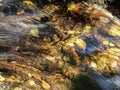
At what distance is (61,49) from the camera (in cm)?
436

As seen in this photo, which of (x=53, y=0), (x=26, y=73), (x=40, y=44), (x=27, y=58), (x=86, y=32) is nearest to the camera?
(x=26, y=73)

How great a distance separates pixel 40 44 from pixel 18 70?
0.84 metres

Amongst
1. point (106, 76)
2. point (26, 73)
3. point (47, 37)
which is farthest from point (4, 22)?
point (106, 76)

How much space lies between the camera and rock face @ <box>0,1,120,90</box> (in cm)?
369

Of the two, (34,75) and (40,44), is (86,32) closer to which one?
(40,44)

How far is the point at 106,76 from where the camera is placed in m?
4.02

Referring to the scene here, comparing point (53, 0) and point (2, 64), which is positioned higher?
point (53, 0)

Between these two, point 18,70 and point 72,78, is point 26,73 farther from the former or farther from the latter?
point 72,78

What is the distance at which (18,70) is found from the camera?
3.70m

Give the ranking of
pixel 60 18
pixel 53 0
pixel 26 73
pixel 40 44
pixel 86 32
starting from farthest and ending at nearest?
pixel 53 0, pixel 60 18, pixel 86 32, pixel 40 44, pixel 26 73

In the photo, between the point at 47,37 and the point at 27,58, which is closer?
the point at 27,58

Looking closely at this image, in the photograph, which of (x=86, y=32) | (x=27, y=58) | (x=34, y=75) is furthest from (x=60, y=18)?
(x=34, y=75)

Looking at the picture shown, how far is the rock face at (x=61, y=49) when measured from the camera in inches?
145

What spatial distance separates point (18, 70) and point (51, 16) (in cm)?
190
